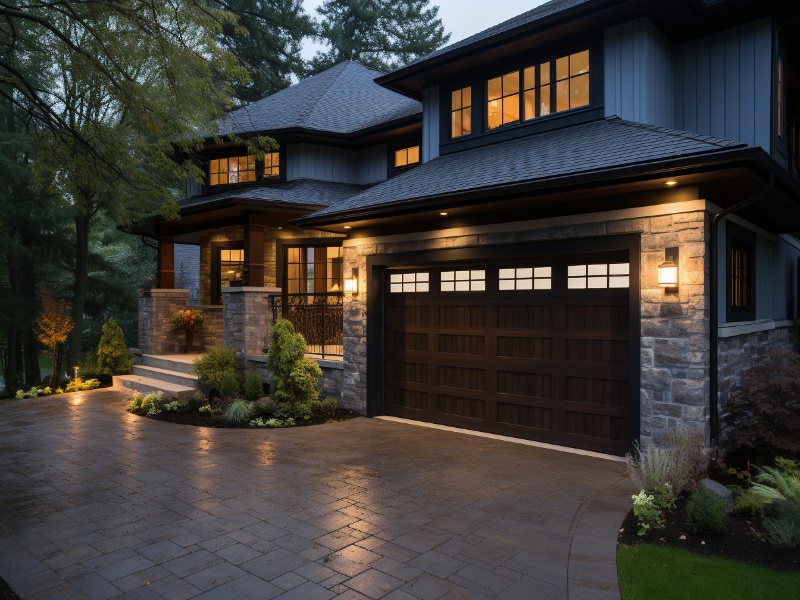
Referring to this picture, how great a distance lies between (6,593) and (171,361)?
362 inches

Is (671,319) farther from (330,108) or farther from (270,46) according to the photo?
(270,46)

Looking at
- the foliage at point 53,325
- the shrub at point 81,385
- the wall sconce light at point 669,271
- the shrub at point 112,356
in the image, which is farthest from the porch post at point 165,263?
the wall sconce light at point 669,271

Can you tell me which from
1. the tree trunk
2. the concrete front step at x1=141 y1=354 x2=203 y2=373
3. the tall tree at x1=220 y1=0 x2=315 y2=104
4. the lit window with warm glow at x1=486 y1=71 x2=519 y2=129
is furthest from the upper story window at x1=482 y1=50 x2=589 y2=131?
the tall tree at x1=220 y1=0 x2=315 y2=104

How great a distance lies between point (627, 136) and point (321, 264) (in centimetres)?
754

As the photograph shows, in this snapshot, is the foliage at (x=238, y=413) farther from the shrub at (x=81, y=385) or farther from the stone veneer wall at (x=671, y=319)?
the stone veneer wall at (x=671, y=319)

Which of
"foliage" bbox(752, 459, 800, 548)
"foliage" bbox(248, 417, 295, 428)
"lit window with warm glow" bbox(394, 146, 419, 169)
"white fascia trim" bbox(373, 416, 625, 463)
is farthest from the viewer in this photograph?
"lit window with warm glow" bbox(394, 146, 419, 169)

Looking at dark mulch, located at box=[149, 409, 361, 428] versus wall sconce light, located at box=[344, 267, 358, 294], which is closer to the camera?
dark mulch, located at box=[149, 409, 361, 428]

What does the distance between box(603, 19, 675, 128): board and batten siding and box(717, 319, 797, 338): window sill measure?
2987 millimetres

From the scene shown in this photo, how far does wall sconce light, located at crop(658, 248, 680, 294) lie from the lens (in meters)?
6.24

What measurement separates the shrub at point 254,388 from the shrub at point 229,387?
0.79 ft

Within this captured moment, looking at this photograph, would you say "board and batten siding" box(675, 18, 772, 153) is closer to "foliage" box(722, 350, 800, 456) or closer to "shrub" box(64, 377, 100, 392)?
"foliage" box(722, 350, 800, 456)

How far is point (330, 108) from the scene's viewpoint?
14.9 meters

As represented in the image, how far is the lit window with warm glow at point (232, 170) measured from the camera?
46.3 feet

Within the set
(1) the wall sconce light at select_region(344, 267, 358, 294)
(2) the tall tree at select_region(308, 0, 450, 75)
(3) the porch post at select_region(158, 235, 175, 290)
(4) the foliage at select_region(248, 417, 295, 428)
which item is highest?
(2) the tall tree at select_region(308, 0, 450, 75)
